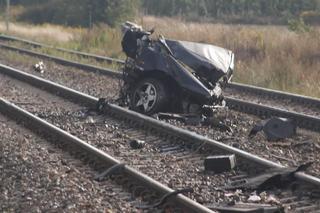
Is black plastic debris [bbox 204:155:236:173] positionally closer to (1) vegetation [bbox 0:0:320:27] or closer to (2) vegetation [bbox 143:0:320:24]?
(1) vegetation [bbox 0:0:320:27]

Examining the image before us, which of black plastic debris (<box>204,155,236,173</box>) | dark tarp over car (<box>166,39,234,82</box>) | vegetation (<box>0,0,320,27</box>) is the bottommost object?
vegetation (<box>0,0,320,27</box>)

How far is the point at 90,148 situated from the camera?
10.3 metres

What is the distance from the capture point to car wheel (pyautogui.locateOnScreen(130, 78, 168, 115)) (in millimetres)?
13773

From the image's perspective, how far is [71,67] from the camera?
25469mm

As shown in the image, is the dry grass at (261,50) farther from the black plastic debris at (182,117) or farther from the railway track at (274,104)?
the black plastic debris at (182,117)

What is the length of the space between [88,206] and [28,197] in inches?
31.1

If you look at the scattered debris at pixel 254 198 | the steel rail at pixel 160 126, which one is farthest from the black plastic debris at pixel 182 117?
the scattered debris at pixel 254 198

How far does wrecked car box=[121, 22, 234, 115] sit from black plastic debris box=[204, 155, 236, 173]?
4105mm

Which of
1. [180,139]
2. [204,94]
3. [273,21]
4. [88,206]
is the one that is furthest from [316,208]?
[273,21]

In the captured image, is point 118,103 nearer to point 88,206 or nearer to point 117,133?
point 117,133

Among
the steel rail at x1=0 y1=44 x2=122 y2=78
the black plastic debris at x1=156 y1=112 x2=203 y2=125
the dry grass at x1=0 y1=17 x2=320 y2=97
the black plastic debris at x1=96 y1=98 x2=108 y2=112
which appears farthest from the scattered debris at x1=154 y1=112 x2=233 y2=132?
the steel rail at x1=0 y1=44 x2=122 y2=78

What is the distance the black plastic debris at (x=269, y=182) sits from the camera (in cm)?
845

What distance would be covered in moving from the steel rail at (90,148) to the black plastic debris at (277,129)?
2865 mm

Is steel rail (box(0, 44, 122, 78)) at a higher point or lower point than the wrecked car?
lower
